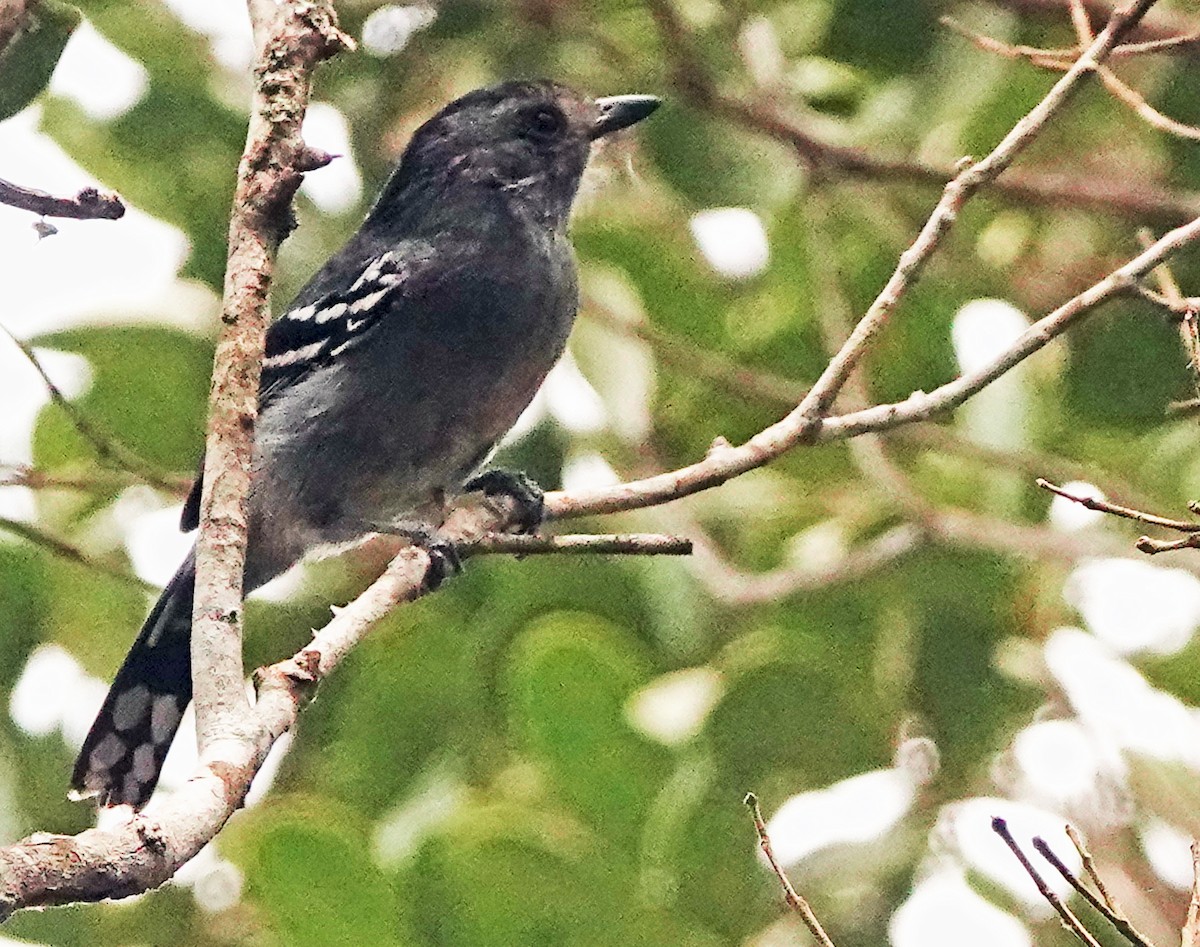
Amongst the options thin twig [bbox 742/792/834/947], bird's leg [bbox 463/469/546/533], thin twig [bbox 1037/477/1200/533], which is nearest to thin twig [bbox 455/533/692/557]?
bird's leg [bbox 463/469/546/533]

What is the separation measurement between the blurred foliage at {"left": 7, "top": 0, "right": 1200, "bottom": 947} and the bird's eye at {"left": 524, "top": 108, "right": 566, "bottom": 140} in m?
0.15

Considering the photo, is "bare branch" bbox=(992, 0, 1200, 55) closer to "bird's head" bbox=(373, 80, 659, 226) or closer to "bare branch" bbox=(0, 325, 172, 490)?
"bird's head" bbox=(373, 80, 659, 226)

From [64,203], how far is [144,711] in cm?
135

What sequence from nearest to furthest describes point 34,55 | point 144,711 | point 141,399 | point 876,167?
point 34,55, point 144,711, point 141,399, point 876,167

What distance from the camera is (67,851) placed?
1.30 m

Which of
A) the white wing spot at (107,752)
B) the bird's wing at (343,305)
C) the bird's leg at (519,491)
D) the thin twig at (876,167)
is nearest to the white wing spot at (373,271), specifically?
the bird's wing at (343,305)

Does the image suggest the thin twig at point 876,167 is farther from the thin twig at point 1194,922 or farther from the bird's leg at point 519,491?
the thin twig at point 1194,922

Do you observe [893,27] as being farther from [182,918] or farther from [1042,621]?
[182,918]

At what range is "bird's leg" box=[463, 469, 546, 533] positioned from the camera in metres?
3.22

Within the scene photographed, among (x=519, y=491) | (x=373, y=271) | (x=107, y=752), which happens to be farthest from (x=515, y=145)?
(x=107, y=752)

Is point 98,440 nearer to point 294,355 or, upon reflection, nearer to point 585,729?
point 294,355

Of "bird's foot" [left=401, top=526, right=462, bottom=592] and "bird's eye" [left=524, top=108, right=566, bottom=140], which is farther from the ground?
"bird's eye" [left=524, top=108, right=566, bottom=140]

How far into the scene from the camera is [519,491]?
3350mm

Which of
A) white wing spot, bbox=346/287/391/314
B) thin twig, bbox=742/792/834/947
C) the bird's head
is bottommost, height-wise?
white wing spot, bbox=346/287/391/314
